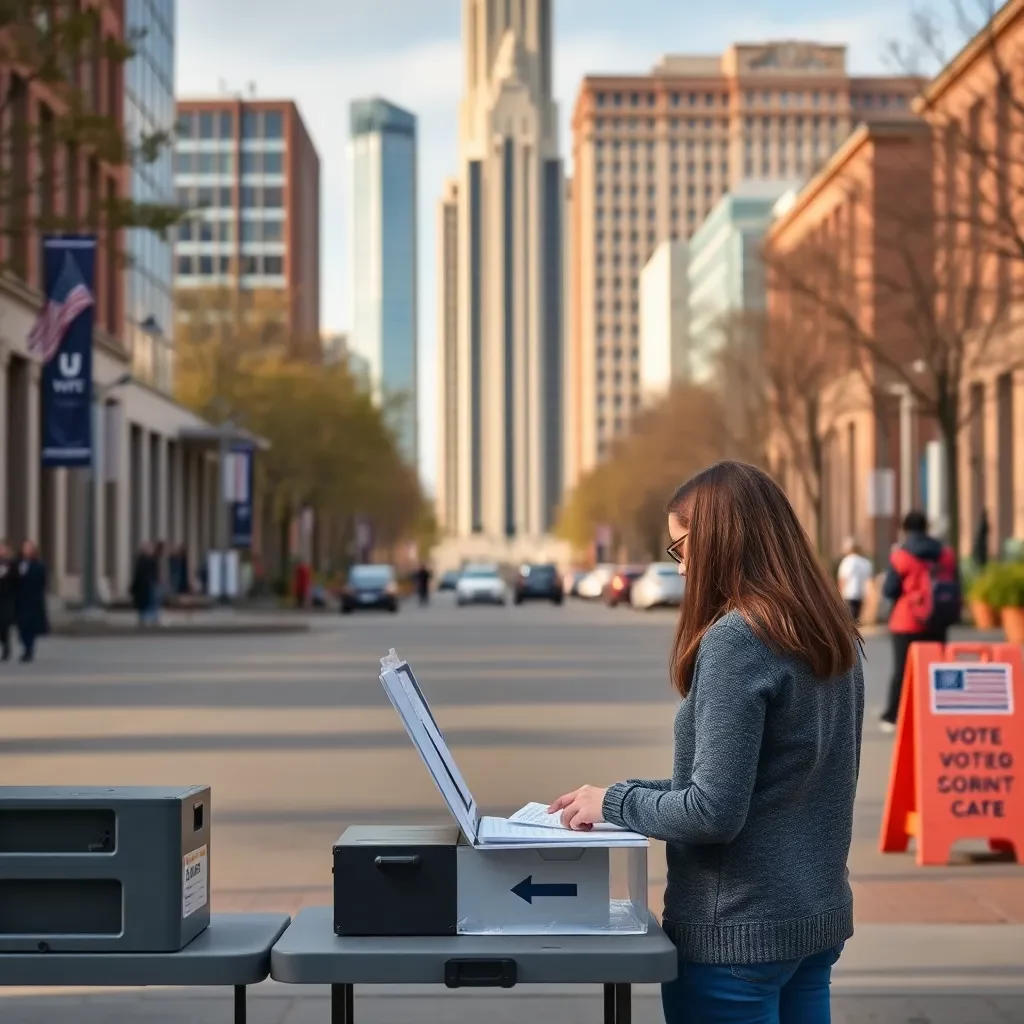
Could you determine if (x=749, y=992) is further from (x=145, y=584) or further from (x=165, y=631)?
(x=145, y=584)

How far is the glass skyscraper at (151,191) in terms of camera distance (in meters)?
66.8

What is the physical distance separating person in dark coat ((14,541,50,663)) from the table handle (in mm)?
26321

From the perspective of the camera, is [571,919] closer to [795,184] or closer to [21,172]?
[21,172]

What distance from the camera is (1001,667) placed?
10484 millimetres

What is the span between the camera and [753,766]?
3.66 metres

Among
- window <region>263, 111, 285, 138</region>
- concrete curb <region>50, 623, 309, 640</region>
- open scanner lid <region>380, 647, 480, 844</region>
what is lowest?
concrete curb <region>50, 623, 309, 640</region>

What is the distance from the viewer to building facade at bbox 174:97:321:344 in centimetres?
14625

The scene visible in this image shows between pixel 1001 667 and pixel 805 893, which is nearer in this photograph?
pixel 805 893

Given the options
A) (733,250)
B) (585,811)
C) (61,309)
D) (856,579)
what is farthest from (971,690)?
(733,250)

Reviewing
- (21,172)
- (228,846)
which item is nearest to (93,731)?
(228,846)

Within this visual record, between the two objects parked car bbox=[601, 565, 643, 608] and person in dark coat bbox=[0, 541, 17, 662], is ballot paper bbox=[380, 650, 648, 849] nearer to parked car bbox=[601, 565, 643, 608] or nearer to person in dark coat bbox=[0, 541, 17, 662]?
person in dark coat bbox=[0, 541, 17, 662]

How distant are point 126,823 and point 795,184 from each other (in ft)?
489

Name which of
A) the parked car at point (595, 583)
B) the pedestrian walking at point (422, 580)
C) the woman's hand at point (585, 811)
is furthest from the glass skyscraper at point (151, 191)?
the woman's hand at point (585, 811)

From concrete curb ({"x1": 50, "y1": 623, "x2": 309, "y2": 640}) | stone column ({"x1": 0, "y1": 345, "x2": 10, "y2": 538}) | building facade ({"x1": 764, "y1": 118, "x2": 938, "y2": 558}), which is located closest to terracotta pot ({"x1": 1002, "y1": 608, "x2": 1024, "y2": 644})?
building facade ({"x1": 764, "y1": 118, "x2": 938, "y2": 558})
